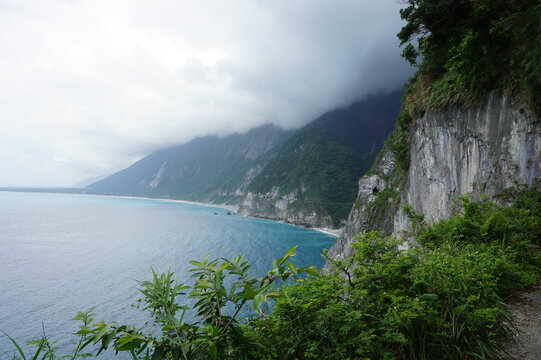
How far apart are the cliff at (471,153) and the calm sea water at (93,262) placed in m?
15.2

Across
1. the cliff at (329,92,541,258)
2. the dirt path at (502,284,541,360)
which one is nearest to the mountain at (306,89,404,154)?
the cliff at (329,92,541,258)


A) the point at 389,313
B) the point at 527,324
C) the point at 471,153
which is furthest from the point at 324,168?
the point at 389,313

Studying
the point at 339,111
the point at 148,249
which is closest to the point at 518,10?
the point at 148,249

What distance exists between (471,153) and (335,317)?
54.1 ft

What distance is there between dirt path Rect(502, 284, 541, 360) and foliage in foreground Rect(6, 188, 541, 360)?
0.58 ft

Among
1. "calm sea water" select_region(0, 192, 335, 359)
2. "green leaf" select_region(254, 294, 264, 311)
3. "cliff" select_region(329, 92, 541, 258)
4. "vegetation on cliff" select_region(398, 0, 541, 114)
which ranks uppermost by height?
"vegetation on cliff" select_region(398, 0, 541, 114)

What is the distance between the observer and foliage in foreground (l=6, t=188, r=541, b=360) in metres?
1.75

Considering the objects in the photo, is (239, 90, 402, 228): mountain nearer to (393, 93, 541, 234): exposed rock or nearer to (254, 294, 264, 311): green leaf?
(393, 93, 541, 234): exposed rock

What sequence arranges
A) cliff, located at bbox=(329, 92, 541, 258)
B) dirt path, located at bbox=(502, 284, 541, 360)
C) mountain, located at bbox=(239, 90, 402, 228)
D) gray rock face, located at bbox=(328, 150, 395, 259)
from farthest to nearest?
mountain, located at bbox=(239, 90, 402, 228) → gray rock face, located at bbox=(328, 150, 395, 259) → cliff, located at bbox=(329, 92, 541, 258) → dirt path, located at bbox=(502, 284, 541, 360)

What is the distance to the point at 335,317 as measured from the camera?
2.34 metres

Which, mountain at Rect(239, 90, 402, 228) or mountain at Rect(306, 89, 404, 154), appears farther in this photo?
mountain at Rect(306, 89, 404, 154)

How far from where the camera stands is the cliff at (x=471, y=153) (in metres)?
10.7

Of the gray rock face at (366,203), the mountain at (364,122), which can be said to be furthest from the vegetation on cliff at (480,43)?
the mountain at (364,122)

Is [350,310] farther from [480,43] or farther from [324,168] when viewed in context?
[324,168]
